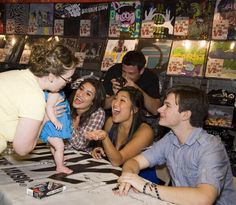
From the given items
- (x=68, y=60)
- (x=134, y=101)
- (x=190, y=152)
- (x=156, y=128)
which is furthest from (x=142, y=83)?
(x=68, y=60)

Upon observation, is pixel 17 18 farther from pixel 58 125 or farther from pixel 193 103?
pixel 193 103

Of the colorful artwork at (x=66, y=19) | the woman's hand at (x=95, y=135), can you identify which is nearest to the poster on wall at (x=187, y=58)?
the colorful artwork at (x=66, y=19)

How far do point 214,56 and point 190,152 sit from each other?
77.1 inches

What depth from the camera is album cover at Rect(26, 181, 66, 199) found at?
1.65 m

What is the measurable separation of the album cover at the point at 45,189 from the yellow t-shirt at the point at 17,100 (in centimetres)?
29

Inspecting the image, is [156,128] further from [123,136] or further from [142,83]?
[123,136]

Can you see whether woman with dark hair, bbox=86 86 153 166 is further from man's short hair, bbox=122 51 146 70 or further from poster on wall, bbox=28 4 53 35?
poster on wall, bbox=28 4 53 35

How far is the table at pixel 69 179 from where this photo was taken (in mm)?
1655

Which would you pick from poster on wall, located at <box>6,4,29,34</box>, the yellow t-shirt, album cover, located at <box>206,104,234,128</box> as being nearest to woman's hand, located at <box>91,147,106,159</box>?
the yellow t-shirt

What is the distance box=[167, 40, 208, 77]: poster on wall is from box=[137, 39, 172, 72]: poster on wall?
8 cm

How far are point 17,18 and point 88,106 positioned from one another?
10.6 feet

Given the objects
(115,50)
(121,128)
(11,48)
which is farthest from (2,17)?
(121,128)

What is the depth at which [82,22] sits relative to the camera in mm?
4957

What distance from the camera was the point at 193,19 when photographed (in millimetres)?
3945
